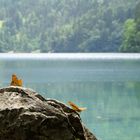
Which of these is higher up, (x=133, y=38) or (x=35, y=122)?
(x=35, y=122)

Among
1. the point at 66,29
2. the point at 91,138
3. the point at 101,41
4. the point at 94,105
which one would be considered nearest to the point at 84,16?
the point at 66,29

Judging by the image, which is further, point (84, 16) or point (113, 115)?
point (84, 16)

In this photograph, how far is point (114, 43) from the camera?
545ft

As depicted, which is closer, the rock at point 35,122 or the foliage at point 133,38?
the rock at point 35,122

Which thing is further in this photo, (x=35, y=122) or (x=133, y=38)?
(x=133, y=38)

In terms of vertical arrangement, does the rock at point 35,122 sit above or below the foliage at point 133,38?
above

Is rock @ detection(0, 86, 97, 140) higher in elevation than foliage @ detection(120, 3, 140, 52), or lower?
higher

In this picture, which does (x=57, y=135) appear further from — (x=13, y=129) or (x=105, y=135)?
(x=105, y=135)

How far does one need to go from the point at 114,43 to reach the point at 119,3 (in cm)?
3060

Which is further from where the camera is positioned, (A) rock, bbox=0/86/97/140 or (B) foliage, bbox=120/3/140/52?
(B) foliage, bbox=120/3/140/52

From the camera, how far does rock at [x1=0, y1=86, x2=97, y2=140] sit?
566cm

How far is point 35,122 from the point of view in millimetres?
5648

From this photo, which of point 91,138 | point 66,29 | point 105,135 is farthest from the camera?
point 66,29

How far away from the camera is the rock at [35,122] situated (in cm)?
566
